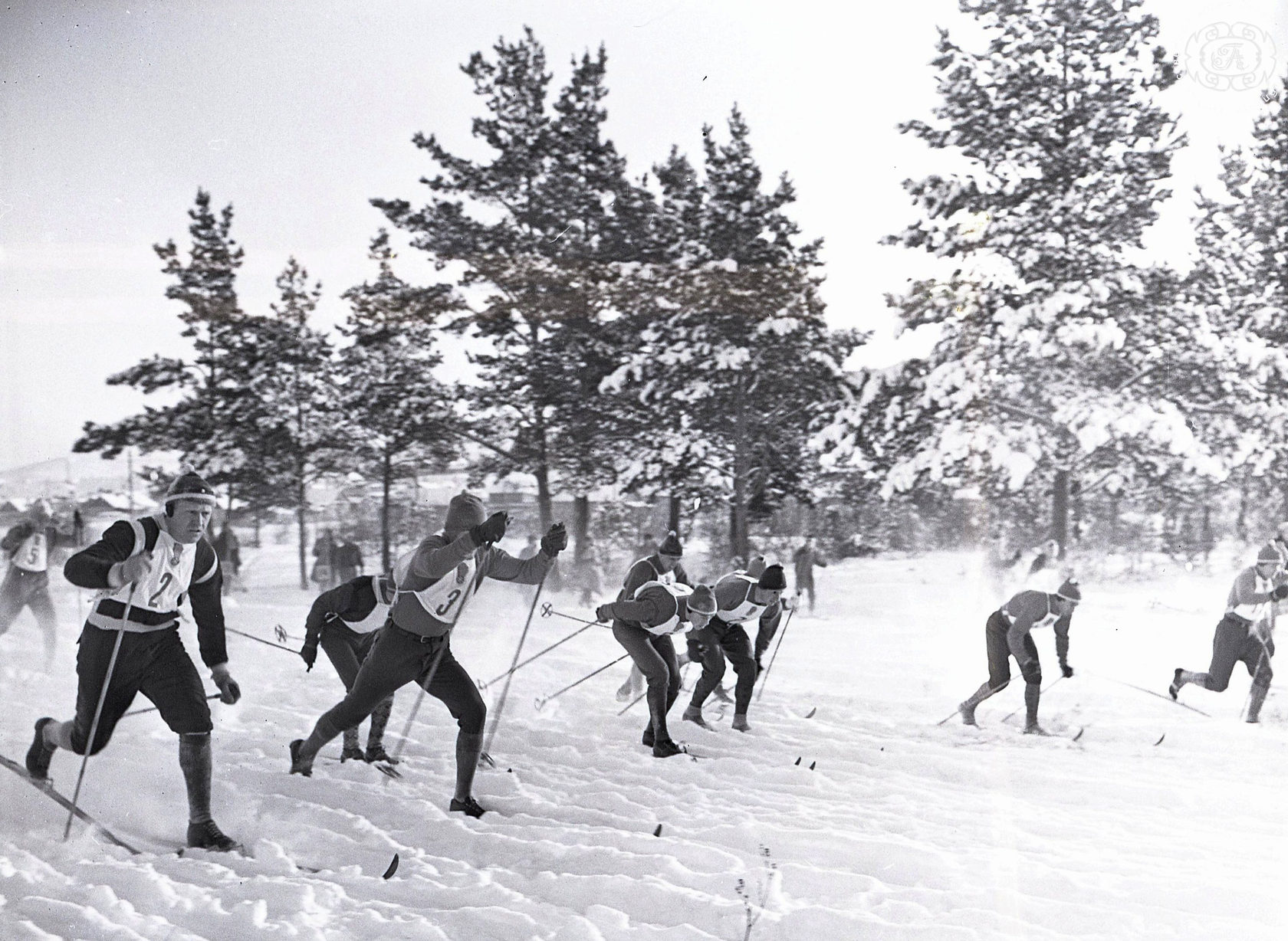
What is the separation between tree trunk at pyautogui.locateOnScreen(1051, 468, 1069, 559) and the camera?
4832 millimetres

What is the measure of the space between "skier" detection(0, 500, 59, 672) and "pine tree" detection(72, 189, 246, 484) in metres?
0.82

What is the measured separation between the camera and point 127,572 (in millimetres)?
2963

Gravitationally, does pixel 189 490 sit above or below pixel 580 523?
above

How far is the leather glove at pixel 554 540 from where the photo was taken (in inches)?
137

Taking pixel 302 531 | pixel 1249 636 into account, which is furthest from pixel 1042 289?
pixel 302 531

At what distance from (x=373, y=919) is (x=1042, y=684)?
3.42 meters

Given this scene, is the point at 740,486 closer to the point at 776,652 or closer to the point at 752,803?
the point at 776,652

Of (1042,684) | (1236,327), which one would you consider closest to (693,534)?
(1042,684)

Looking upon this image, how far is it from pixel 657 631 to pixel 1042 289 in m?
2.49

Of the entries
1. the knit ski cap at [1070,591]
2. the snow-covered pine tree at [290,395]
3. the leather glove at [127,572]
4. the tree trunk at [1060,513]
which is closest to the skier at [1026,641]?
the knit ski cap at [1070,591]

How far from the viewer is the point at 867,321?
4.54 m

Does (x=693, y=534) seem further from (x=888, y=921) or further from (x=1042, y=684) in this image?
(x=888, y=921)

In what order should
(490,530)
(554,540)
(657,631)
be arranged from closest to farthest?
(490,530)
(554,540)
(657,631)

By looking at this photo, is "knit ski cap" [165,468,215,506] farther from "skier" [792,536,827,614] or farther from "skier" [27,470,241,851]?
"skier" [792,536,827,614]
